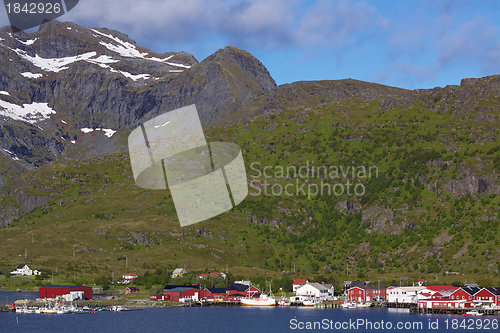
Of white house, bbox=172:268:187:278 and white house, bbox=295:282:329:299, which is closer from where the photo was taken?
white house, bbox=295:282:329:299

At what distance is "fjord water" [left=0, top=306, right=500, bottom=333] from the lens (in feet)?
342

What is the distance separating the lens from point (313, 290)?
520ft

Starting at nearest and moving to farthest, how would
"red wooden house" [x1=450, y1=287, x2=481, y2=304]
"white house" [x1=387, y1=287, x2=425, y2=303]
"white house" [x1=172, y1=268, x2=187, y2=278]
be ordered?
"red wooden house" [x1=450, y1=287, x2=481, y2=304], "white house" [x1=387, y1=287, x2=425, y2=303], "white house" [x1=172, y1=268, x2=187, y2=278]

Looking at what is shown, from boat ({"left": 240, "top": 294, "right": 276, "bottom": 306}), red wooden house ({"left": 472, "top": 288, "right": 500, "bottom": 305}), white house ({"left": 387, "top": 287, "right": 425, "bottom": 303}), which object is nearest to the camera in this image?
red wooden house ({"left": 472, "top": 288, "right": 500, "bottom": 305})

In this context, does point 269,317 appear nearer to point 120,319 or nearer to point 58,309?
point 120,319

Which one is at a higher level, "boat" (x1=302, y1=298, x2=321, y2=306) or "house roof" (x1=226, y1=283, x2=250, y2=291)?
"house roof" (x1=226, y1=283, x2=250, y2=291)

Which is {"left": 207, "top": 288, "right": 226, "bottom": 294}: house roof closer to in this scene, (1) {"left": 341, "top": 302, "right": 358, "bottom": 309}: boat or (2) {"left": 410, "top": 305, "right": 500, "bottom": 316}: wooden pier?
(1) {"left": 341, "top": 302, "right": 358, "bottom": 309}: boat

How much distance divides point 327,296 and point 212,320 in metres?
52.5

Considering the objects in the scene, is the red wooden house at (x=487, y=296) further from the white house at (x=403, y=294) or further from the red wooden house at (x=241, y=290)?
the red wooden house at (x=241, y=290)

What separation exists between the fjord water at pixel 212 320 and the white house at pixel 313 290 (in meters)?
15.4

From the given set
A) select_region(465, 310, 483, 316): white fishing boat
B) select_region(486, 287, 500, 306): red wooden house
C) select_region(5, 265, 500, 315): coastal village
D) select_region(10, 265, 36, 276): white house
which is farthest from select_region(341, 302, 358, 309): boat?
select_region(10, 265, 36, 276): white house

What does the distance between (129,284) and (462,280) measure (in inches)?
3932

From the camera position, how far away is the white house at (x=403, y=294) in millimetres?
145125
